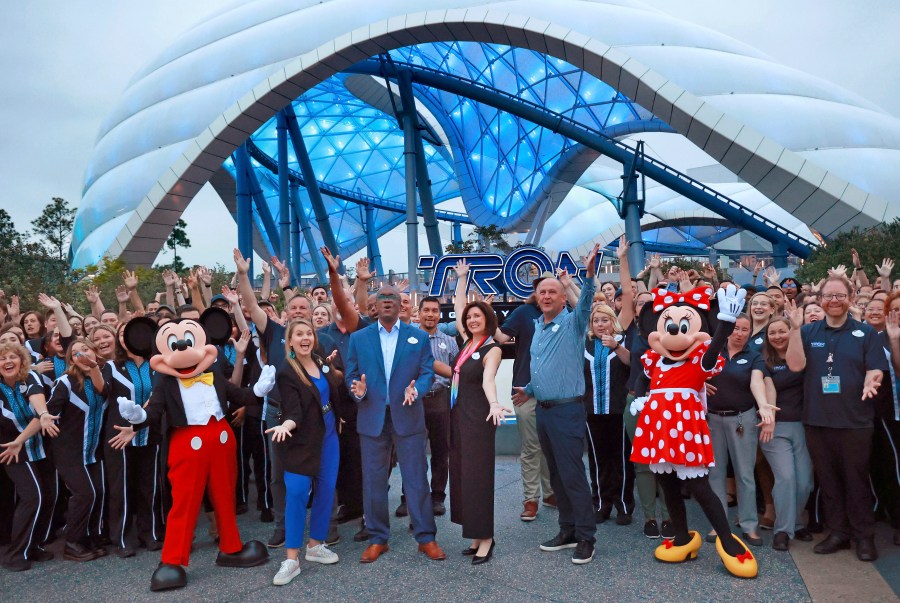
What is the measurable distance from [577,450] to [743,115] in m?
24.6

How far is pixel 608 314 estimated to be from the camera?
594 centimetres

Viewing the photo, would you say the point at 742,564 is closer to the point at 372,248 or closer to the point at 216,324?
the point at 216,324

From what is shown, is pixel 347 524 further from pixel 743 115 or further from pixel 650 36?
pixel 650 36

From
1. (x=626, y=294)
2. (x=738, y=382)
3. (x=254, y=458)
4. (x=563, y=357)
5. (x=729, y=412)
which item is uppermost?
(x=626, y=294)

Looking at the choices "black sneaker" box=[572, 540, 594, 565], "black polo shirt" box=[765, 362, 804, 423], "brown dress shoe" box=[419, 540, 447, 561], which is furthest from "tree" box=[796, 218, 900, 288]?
"brown dress shoe" box=[419, 540, 447, 561]

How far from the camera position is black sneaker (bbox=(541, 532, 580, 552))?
5066 mm

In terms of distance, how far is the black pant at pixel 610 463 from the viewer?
5867 millimetres

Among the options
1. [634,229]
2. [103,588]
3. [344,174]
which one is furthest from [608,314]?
[344,174]

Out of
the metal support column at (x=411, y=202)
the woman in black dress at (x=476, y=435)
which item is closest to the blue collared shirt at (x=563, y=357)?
the woman in black dress at (x=476, y=435)

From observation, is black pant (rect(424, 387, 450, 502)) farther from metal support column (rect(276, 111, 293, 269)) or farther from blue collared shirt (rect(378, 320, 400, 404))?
metal support column (rect(276, 111, 293, 269))

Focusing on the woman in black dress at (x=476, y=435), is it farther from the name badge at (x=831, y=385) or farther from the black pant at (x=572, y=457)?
the name badge at (x=831, y=385)

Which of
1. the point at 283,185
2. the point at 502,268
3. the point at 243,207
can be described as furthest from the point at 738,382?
the point at 283,185

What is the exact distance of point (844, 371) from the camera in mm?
4891

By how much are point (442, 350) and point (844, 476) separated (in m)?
3.54
